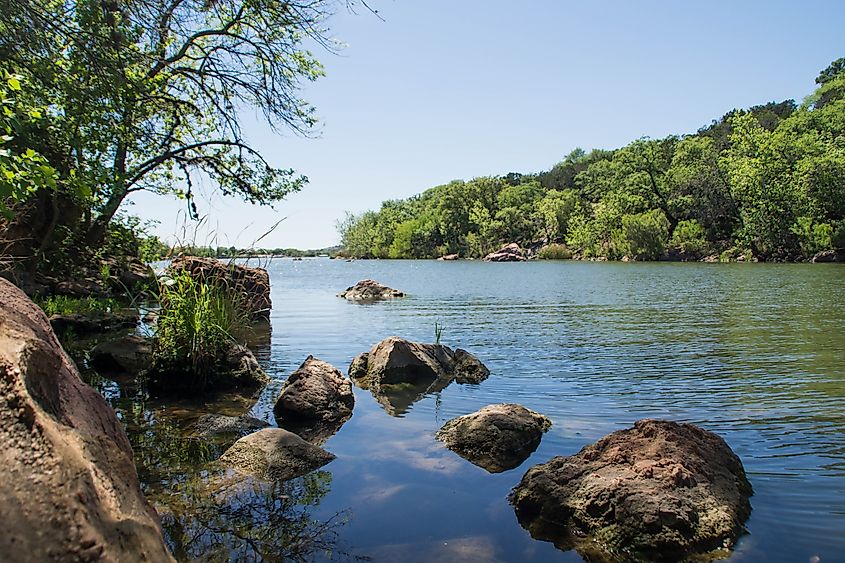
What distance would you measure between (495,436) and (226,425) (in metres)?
3.42

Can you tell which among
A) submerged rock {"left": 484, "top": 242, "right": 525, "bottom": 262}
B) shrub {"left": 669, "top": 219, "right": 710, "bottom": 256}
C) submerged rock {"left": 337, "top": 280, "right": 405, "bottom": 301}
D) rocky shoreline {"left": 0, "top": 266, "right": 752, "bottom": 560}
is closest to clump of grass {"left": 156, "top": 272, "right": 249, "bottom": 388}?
rocky shoreline {"left": 0, "top": 266, "right": 752, "bottom": 560}

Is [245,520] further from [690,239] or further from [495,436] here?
[690,239]

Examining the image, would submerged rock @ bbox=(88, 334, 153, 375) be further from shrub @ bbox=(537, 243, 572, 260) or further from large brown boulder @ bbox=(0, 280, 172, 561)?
shrub @ bbox=(537, 243, 572, 260)

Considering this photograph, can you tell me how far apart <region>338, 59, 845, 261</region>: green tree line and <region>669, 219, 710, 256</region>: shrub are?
14cm

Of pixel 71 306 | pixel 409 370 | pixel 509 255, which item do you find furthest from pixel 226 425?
pixel 509 255

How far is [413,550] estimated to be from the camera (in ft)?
14.9

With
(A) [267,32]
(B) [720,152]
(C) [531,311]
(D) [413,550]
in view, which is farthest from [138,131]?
(B) [720,152]

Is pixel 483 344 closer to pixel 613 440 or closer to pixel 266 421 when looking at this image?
pixel 266 421

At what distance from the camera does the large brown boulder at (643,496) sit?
14.6 ft

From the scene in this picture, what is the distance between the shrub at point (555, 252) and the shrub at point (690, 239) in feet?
86.2

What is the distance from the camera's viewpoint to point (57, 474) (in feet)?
6.98

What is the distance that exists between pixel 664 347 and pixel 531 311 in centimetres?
903

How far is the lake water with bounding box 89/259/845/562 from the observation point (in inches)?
184

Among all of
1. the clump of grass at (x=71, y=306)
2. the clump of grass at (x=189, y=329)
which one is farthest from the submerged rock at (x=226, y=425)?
the clump of grass at (x=71, y=306)
